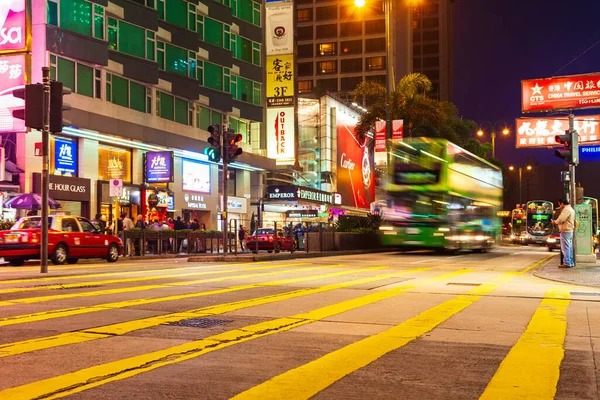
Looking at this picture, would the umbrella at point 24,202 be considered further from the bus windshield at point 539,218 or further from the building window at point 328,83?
the building window at point 328,83

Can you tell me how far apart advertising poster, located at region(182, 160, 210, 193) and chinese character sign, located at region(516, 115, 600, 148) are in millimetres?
19548

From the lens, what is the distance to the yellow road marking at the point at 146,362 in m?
4.80

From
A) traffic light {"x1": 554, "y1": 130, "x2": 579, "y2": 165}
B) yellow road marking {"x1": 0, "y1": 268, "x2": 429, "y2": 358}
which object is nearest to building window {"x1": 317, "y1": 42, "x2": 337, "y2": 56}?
traffic light {"x1": 554, "y1": 130, "x2": 579, "y2": 165}

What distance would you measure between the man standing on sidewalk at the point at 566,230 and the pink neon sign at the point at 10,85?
856 inches

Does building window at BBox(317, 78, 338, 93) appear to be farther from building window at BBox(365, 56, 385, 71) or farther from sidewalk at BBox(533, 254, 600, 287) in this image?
sidewalk at BBox(533, 254, 600, 287)

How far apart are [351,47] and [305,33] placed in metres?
7.34

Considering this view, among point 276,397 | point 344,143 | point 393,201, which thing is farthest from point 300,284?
point 344,143

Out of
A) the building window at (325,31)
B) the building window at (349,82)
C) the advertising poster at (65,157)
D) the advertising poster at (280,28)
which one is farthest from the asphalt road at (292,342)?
the building window at (325,31)

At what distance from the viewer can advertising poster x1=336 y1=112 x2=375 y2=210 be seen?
A: 233 ft

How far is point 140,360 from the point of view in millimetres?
5879

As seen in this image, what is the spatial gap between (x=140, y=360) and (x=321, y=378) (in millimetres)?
1589

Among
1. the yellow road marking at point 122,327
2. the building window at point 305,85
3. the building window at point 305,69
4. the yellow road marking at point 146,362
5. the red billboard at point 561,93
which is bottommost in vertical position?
the yellow road marking at point 146,362

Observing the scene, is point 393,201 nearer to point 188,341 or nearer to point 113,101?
point 113,101

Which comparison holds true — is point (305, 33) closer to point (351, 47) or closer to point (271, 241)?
point (351, 47)
